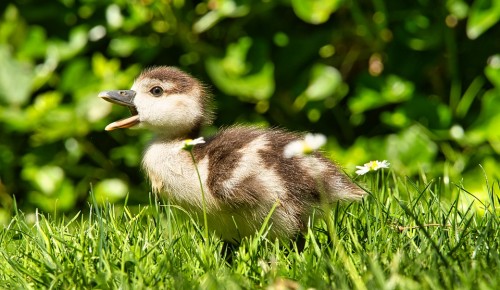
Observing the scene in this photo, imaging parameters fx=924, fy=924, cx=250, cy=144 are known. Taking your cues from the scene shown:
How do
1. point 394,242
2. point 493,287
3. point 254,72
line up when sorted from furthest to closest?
point 254,72
point 394,242
point 493,287

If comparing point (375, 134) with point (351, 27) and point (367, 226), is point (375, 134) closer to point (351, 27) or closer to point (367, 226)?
point (351, 27)

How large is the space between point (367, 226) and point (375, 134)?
2.64m

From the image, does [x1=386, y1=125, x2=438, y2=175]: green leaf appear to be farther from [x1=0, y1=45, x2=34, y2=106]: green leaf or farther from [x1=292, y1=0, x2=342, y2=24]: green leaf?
[x1=0, y1=45, x2=34, y2=106]: green leaf

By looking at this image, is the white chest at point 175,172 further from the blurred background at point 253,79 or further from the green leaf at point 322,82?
the green leaf at point 322,82

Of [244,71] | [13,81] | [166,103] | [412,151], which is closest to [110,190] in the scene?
[13,81]

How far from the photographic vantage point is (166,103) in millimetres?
3803

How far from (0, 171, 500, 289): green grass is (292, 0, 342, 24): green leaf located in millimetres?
1587

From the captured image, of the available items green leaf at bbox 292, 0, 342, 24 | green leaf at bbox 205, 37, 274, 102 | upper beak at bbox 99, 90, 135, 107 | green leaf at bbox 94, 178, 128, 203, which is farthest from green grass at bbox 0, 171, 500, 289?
green leaf at bbox 94, 178, 128, 203

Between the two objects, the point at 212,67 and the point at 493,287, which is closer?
the point at 493,287

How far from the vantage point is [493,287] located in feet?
8.16

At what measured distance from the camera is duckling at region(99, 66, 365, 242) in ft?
11.1

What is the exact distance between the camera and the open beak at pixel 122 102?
3.85 meters

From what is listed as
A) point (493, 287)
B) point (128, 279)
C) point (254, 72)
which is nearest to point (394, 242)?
point (493, 287)

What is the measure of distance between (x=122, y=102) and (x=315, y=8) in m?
1.48
